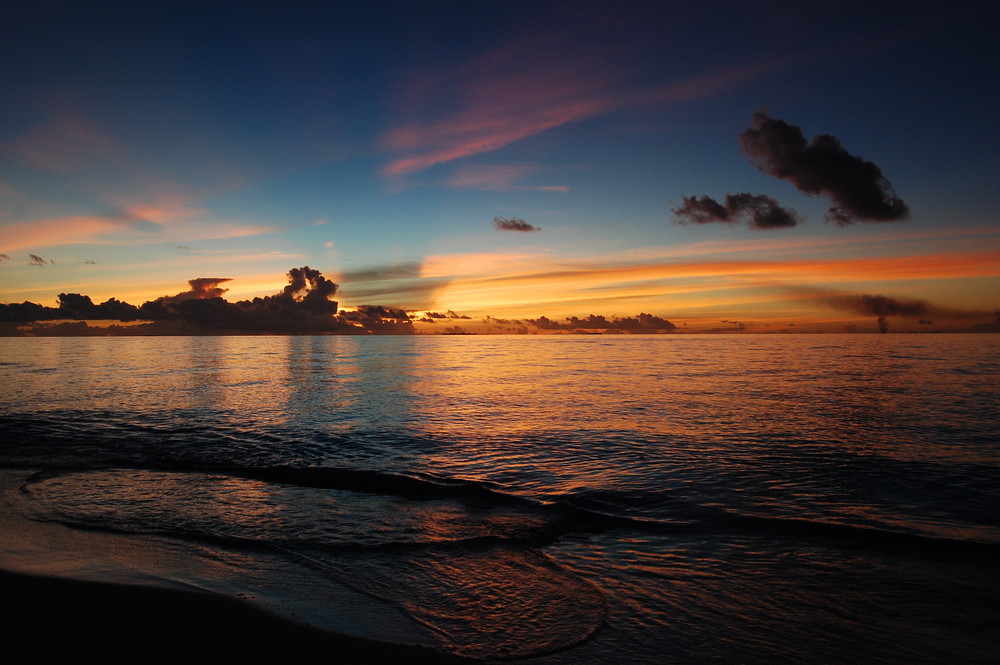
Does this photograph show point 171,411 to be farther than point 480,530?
Yes

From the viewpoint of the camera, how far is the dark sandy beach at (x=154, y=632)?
5781 millimetres

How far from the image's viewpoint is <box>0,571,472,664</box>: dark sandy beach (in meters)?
5.78

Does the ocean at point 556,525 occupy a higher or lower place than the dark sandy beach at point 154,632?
lower

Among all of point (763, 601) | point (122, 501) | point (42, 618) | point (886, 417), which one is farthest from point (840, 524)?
point (886, 417)

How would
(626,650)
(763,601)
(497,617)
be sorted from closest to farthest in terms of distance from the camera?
(626,650), (497,617), (763,601)

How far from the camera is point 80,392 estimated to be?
37.1 m

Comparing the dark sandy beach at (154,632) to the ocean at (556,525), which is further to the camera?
the ocean at (556,525)

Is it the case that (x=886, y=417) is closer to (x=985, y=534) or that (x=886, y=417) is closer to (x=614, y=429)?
(x=614, y=429)

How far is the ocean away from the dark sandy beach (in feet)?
1.35

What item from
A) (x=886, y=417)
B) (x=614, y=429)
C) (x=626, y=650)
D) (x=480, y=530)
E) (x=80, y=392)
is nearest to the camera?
(x=626, y=650)

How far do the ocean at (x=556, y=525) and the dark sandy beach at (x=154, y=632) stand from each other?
412mm

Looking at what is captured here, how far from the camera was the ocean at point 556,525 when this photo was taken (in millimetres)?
6879

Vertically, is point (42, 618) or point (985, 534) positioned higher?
point (42, 618)

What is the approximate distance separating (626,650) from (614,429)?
1774 centimetres
